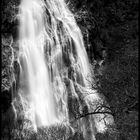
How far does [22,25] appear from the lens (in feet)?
85.2

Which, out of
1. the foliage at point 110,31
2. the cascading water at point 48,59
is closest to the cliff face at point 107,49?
the foliage at point 110,31

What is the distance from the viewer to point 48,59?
→ 2586 centimetres

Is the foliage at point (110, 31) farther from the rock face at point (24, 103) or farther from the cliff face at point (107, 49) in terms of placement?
the rock face at point (24, 103)

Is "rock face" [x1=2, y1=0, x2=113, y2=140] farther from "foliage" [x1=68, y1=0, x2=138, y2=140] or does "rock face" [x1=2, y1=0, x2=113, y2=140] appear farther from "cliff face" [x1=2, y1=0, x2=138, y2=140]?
"foliage" [x1=68, y1=0, x2=138, y2=140]

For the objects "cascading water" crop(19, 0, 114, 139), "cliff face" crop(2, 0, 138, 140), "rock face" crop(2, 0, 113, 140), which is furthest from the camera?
"cascading water" crop(19, 0, 114, 139)

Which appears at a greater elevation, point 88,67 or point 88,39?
point 88,39

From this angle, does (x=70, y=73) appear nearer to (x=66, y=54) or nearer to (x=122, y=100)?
(x=66, y=54)

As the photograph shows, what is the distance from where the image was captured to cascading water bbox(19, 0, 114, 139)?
24188 millimetres

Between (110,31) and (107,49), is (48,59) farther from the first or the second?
(110,31)

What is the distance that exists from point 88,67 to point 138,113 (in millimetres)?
16693

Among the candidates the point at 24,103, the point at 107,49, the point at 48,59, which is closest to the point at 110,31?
the point at 107,49

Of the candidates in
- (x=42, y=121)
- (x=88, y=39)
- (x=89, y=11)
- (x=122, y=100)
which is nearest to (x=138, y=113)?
(x=122, y=100)

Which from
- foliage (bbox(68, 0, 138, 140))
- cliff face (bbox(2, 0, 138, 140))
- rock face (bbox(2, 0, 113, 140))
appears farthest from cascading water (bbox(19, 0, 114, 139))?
foliage (bbox(68, 0, 138, 140))

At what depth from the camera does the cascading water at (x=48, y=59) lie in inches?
952
